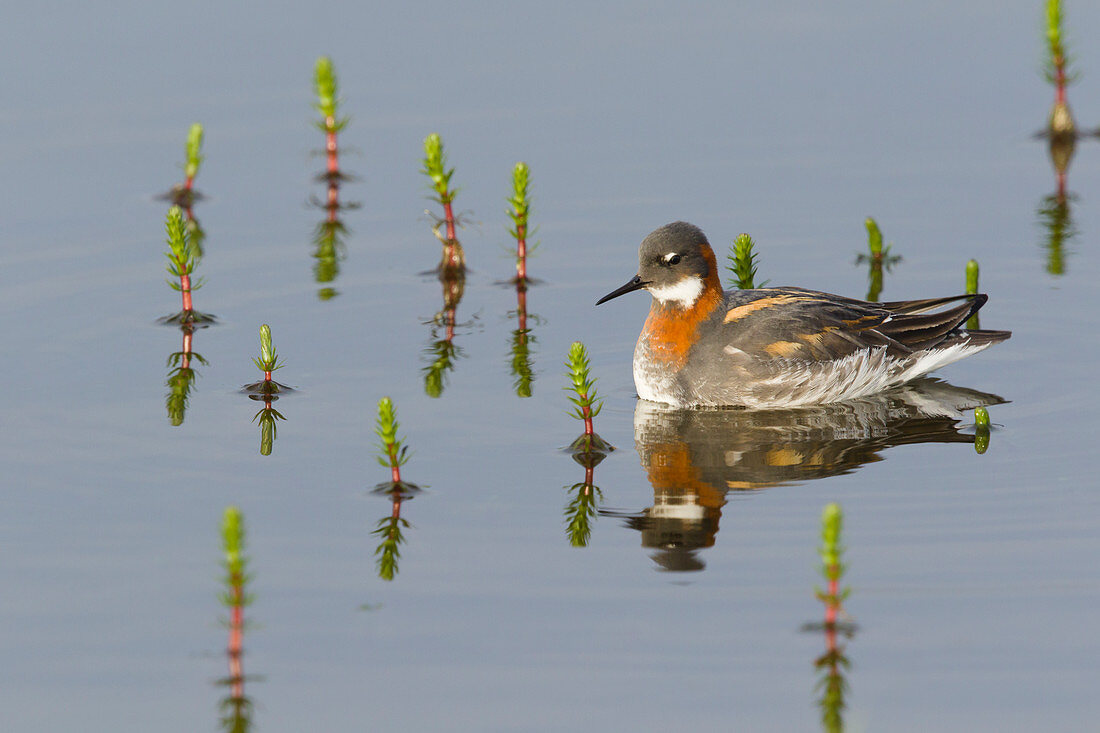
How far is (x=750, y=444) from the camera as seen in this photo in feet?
40.0

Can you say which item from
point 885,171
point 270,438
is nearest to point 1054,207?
point 885,171

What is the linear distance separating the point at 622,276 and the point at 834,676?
24.7 feet

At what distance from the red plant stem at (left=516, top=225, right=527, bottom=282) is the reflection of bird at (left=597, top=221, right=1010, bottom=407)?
177cm

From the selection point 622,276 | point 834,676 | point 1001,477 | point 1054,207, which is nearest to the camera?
point 834,676

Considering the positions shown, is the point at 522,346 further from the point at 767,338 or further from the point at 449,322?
the point at 767,338

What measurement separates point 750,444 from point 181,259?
522 centimetres

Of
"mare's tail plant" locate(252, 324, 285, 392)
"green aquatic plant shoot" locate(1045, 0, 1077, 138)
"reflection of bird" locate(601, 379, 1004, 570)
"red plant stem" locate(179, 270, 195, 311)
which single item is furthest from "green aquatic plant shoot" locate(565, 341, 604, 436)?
"green aquatic plant shoot" locate(1045, 0, 1077, 138)

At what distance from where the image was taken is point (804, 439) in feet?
40.5

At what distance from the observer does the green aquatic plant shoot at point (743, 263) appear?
14.3m

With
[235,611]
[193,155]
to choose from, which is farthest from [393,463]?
[193,155]

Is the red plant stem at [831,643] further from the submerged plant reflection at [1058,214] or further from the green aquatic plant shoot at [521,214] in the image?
the submerged plant reflection at [1058,214]

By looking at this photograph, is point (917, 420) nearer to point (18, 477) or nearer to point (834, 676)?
point (834, 676)

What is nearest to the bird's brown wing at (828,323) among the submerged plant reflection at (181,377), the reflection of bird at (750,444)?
the reflection of bird at (750,444)

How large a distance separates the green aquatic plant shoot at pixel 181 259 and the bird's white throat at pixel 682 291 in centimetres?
396
